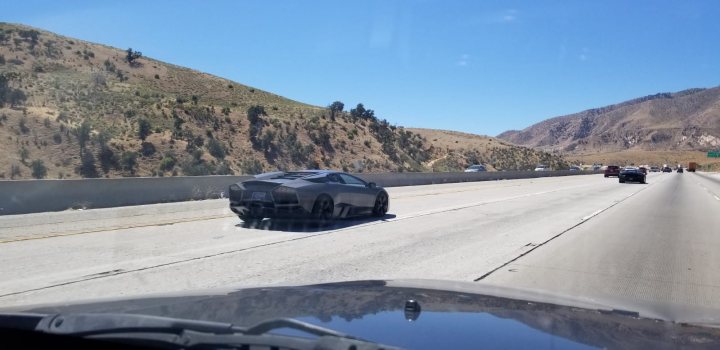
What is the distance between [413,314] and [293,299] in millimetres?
931

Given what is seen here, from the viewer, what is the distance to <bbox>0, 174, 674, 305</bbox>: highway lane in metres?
8.76

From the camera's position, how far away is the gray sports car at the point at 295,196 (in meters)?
14.7

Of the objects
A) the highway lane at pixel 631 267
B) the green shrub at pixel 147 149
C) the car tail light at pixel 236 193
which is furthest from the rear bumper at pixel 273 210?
the green shrub at pixel 147 149

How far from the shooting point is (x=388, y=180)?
41688 millimetres

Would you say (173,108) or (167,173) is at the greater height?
(173,108)

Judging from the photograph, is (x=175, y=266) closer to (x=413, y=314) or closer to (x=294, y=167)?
(x=413, y=314)

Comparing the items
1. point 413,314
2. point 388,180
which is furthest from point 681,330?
point 388,180

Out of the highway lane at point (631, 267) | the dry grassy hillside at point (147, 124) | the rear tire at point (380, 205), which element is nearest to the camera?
the highway lane at point (631, 267)

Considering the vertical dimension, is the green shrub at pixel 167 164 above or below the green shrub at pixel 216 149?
below

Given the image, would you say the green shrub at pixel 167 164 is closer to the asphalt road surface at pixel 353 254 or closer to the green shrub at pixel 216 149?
the green shrub at pixel 216 149

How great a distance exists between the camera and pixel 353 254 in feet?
37.0

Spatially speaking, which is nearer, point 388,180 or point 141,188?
point 141,188

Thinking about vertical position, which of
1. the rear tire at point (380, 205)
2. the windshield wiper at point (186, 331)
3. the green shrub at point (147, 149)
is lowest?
the rear tire at point (380, 205)

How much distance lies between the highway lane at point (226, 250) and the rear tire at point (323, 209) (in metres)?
0.35
